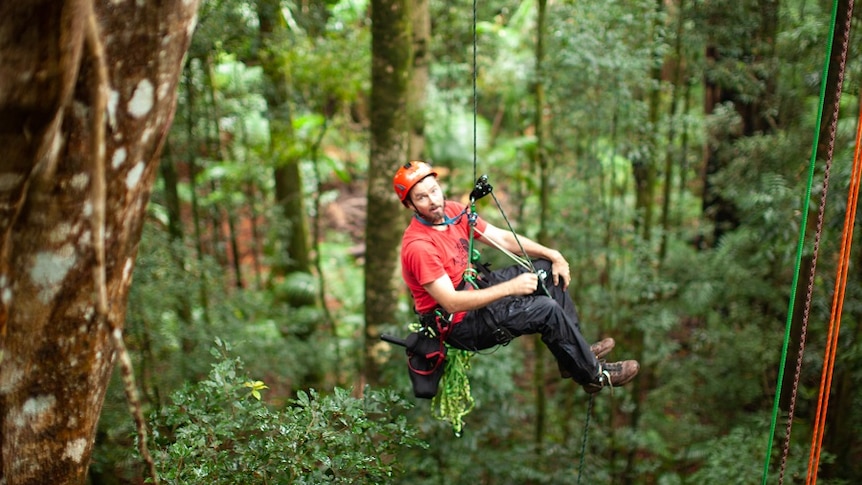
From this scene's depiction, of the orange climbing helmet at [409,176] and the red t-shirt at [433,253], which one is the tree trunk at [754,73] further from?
the orange climbing helmet at [409,176]

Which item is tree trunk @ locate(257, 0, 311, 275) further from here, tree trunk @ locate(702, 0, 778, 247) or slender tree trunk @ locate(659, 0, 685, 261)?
tree trunk @ locate(702, 0, 778, 247)

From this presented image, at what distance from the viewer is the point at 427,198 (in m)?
3.14

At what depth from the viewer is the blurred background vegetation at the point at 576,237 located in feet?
17.6

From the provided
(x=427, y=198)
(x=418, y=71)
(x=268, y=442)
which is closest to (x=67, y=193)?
(x=268, y=442)

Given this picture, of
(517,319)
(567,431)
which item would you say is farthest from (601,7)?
(567,431)

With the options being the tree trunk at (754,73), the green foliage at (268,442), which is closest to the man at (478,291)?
the green foliage at (268,442)

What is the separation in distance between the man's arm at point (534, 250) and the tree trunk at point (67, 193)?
1.91 m

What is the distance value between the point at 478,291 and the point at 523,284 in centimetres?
23

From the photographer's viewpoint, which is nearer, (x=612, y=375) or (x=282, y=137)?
(x=612, y=375)

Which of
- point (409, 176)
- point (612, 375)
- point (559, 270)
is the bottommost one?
point (612, 375)

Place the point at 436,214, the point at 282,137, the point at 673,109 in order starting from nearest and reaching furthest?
the point at 436,214, the point at 673,109, the point at 282,137

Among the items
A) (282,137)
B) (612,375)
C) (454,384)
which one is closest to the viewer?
(612,375)

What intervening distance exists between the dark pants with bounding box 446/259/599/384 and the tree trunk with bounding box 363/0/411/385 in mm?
2469

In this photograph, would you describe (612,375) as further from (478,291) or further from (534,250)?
(478,291)
